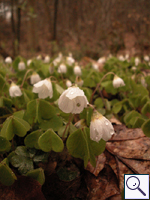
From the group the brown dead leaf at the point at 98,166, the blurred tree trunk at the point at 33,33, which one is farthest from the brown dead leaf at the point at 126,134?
the blurred tree trunk at the point at 33,33

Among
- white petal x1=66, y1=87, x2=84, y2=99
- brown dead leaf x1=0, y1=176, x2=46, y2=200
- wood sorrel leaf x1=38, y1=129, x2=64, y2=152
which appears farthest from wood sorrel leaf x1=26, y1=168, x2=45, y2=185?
white petal x1=66, y1=87, x2=84, y2=99

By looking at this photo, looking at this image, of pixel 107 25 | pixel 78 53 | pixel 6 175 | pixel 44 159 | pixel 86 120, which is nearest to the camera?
pixel 6 175

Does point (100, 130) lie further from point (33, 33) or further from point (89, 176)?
point (33, 33)

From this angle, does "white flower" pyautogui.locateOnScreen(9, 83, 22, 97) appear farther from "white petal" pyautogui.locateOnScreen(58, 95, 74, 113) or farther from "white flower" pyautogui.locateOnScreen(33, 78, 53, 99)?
"white petal" pyautogui.locateOnScreen(58, 95, 74, 113)

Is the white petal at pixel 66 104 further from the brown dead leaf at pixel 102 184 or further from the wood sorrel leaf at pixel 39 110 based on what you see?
the brown dead leaf at pixel 102 184

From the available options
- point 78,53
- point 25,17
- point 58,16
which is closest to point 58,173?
point 78,53

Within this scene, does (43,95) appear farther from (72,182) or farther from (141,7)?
(141,7)
